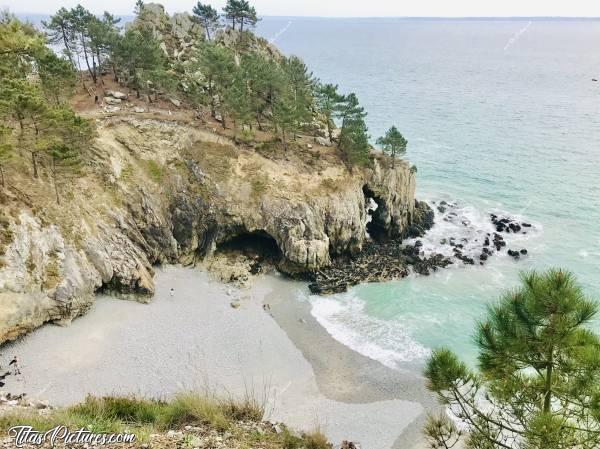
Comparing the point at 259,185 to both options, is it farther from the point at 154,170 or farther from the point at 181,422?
the point at 181,422

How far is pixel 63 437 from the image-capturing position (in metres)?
14.1

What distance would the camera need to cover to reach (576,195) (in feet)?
212

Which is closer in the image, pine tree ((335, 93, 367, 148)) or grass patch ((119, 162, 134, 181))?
grass patch ((119, 162, 134, 181))

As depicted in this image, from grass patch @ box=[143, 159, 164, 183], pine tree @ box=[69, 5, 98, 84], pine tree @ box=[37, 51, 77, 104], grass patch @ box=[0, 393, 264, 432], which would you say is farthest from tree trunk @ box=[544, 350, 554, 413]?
pine tree @ box=[69, 5, 98, 84]

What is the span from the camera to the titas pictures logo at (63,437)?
547 inches

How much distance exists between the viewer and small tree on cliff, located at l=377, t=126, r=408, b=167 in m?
49.0

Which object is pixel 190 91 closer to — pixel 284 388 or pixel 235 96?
pixel 235 96

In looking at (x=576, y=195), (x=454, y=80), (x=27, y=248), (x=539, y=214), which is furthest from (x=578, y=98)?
(x=27, y=248)

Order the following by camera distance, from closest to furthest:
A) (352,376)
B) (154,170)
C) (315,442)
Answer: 1. (315,442)
2. (352,376)
3. (154,170)

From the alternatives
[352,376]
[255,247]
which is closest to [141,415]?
[352,376]

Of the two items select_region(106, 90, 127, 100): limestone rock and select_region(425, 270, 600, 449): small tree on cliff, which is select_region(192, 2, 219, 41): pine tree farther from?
select_region(425, 270, 600, 449): small tree on cliff

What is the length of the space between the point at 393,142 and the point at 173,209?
23852 millimetres

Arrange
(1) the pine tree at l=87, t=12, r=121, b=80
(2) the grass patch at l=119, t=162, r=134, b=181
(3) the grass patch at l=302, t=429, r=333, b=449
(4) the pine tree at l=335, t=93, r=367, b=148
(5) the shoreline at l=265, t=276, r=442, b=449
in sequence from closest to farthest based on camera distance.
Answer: (3) the grass patch at l=302, t=429, r=333, b=449, (5) the shoreline at l=265, t=276, r=442, b=449, (2) the grass patch at l=119, t=162, r=134, b=181, (4) the pine tree at l=335, t=93, r=367, b=148, (1) the pine tree at l=87, t=12, r=121, b=80

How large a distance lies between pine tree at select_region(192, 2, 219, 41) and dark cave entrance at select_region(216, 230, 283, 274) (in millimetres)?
42738
